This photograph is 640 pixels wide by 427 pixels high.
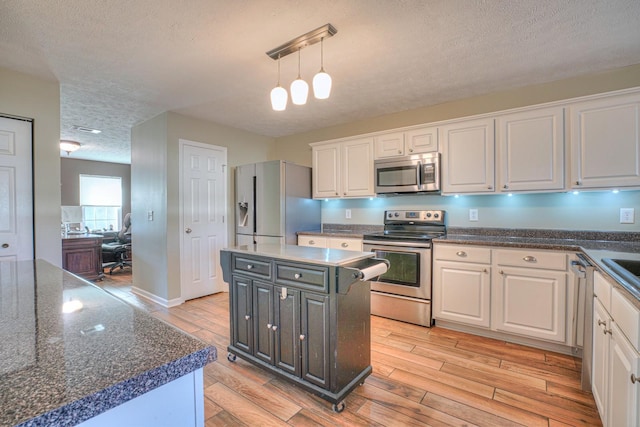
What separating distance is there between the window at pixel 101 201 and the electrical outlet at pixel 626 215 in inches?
357

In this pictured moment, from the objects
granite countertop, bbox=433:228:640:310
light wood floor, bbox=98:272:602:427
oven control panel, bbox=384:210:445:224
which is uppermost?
oven control panel, bbox=384:210:445:224

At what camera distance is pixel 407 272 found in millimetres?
3051

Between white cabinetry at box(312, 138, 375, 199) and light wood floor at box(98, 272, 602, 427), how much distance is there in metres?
1.81

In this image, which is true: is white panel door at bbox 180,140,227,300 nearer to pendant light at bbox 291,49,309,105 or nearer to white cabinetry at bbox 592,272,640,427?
pendant light at bbox 291,49,309,105

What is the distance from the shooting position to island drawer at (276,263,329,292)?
1762mm

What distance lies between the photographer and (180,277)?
3.75 m

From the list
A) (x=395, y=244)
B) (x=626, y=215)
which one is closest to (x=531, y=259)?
(x=626, y=215)

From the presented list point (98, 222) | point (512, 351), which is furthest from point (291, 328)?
point (98, 222)

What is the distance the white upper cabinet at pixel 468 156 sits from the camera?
2.89 m

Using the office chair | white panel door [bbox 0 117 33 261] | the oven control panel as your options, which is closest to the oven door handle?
the oven control panel

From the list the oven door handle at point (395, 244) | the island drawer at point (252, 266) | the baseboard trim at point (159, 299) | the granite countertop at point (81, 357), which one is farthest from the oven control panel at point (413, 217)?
the granite countertop at point (81, 357)

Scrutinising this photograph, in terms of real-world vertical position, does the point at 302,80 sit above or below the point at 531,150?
above

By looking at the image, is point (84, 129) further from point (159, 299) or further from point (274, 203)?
point (274, 203)

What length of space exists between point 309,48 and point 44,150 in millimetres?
2608
